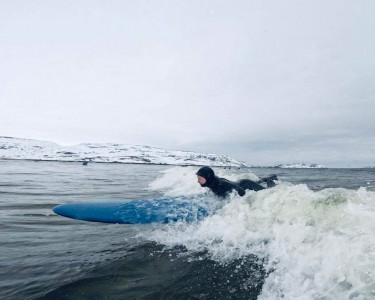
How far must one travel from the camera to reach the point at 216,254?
217 inches

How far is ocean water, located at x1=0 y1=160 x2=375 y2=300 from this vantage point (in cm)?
377

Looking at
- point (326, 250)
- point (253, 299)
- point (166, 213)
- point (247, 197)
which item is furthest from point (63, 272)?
point (247, 197)

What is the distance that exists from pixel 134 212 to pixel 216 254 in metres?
3.13

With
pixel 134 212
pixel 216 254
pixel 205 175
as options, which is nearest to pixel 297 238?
pixel 216 254

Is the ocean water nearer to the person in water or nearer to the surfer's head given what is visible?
the person in water

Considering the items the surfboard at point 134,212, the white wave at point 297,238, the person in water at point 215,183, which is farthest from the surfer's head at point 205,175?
the white wave at point 297,238

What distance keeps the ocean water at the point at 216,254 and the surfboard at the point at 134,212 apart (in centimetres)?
28

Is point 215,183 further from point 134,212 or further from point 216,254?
point 216,254

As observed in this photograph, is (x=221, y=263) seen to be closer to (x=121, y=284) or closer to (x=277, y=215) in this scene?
(x=121, y=284)

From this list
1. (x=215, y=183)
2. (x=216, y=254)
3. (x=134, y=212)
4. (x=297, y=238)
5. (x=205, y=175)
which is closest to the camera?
(x=297, y=238)

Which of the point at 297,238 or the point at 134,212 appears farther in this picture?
the point at 134,212

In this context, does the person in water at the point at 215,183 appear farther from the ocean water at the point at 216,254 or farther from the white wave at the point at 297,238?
the ocean water at the point at 216,254

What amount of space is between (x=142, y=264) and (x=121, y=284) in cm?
88

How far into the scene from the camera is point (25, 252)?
546 centimetres
